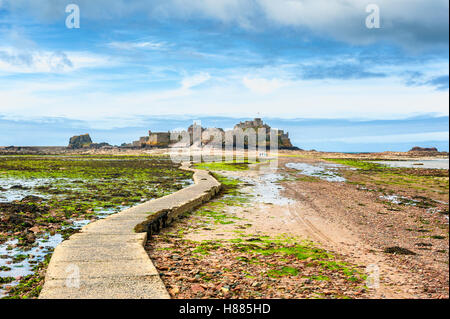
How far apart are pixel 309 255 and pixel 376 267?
1420 mm

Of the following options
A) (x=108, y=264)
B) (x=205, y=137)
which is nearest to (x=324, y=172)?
(x=108, y=264)

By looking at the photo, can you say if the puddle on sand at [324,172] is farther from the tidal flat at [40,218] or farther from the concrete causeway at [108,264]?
the concrete causeway at [108,264]

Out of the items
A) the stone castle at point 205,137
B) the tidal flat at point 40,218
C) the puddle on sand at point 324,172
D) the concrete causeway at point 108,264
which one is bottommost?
the puddle on sand at point 324,172

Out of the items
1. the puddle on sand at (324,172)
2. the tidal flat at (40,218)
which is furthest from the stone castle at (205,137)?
the tidal flat at (40,218)

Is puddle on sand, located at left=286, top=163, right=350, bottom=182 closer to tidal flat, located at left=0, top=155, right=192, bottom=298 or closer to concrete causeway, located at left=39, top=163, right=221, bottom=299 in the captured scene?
tidal flat, located at left=0, top=155, right=192, bottom=298

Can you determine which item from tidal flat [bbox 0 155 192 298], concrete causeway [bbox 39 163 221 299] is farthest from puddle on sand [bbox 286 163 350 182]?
concrete causeway [bbox 39 163 221 299]

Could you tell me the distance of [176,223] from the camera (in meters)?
10.6

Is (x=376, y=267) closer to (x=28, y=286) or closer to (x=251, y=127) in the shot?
(x=28, y=286)

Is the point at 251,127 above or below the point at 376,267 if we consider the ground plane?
above

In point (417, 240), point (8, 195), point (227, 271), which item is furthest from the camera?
point (8, 195)

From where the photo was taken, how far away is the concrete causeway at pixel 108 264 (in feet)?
15.5

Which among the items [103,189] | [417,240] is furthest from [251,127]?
[417,240]
